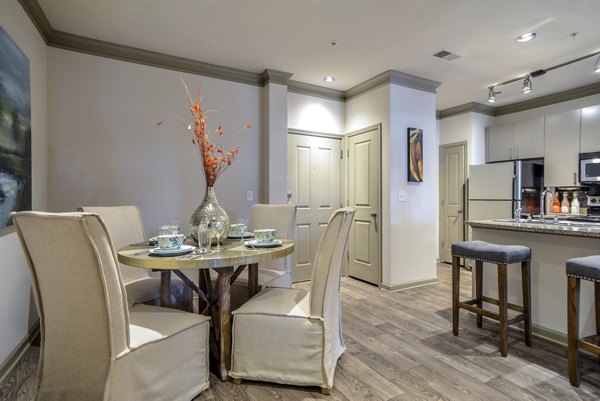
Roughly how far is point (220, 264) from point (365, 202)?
2797 millimetres

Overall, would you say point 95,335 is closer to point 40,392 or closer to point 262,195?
point 40,392

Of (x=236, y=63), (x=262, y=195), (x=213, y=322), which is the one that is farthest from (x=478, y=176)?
(x=213, y=322)

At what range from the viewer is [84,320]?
1366mm

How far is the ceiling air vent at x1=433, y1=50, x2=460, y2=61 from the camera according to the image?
3.23 m

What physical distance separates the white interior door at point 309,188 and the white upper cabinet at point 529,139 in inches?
106

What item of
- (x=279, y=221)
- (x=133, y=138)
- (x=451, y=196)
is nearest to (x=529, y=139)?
(x=451, y=196)

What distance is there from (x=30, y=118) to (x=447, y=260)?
5.43 metres

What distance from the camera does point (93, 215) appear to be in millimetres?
1283

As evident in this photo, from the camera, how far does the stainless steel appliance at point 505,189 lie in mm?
4160

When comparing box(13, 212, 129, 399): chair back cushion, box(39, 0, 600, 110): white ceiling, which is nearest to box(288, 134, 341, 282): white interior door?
box(39, 0, 600, 110): white ceiling

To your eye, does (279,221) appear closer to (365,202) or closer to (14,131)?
(365,202)

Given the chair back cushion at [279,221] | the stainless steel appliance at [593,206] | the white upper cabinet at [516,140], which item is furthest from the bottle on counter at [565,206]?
the chair back cushion at [279,221]

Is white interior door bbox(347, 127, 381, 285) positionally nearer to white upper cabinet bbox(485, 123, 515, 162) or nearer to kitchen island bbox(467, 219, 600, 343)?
kitchen island bbox(467, 219, 600, 343)

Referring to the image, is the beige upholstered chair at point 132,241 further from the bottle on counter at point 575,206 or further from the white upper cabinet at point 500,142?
the bottle on counter at point 575,206
